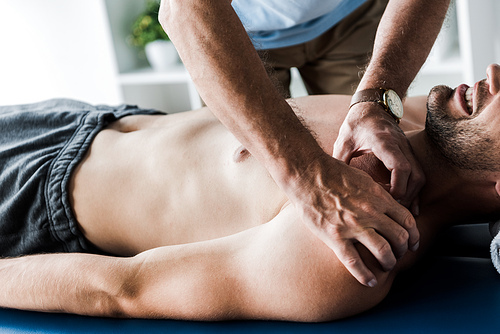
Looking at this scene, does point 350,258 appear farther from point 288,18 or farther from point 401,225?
point 288,18

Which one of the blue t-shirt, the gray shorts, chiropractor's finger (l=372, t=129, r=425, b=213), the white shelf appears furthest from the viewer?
the white shelf

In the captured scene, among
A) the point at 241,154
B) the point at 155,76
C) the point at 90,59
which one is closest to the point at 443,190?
the point at 241,154

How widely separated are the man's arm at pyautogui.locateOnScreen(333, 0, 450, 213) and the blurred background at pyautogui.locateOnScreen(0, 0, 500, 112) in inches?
56.4

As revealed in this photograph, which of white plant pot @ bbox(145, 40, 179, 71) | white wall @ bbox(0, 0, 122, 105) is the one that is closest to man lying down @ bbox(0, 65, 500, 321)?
white plant pot @ bbox(145, 40, 179, 71)

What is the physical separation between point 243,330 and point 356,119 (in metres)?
0.45

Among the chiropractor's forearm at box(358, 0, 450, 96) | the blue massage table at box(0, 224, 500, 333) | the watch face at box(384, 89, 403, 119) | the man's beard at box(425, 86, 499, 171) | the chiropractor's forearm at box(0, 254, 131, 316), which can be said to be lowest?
the blue massage table at box(0, 224, 500, 333)

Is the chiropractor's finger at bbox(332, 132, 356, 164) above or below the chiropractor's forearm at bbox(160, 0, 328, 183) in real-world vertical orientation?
below

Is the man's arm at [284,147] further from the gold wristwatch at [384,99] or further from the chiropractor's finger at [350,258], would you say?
the gold wristwatch at [384,99]

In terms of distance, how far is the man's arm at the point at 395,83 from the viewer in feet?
3.24

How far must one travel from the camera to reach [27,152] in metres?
1.43

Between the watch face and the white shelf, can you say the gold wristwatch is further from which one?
the white shelf

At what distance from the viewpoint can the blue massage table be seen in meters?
0.93

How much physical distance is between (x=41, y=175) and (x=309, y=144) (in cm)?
75

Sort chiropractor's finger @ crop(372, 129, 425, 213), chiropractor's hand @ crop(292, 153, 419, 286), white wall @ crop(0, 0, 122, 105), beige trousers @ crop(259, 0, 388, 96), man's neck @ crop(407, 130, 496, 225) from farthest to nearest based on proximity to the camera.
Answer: white wall @ crop(0, 0, 122, 105)
beige trousers @ crop(259, 0, 388, 96)
man's neck @ crop(407, 130, 496, 225)
chiropractor's finger @ crop(372, 129, 425, 213)
chiropractor's hand @ crop(292, 153, 419, 286)
